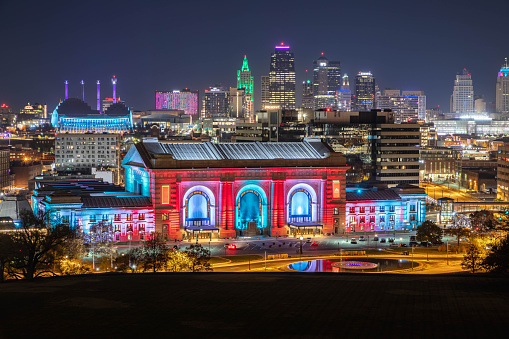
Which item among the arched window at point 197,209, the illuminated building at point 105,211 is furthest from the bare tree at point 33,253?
the arched window at point 197,209

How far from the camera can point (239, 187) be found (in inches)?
5827

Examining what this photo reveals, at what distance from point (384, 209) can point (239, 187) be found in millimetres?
30168

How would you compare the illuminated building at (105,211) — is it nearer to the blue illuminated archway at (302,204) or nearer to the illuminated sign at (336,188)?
the blue illuminated archway at (302,204)

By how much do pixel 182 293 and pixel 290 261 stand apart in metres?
Result: 52.4

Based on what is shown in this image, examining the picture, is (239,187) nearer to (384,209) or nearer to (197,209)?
(197,209)

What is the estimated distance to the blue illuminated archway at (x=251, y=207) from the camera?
488 ft

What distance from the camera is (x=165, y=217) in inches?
5605

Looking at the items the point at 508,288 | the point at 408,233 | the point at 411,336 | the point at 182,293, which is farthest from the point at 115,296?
the point at 408,233

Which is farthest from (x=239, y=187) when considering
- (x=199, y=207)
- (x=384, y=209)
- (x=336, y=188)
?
(x=384, y=209)

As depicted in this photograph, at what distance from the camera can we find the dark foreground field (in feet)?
181

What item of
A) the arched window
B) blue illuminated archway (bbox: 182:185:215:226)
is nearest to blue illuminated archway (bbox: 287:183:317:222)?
blue illuminated archway (bbox: 182:185:215:226)

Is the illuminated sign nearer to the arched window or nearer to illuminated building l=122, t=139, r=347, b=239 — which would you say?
illuminated building l=122, t=139, r=347, b=239

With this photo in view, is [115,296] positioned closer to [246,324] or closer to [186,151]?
[246,324]

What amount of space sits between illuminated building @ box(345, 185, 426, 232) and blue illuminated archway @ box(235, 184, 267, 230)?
1701cm
